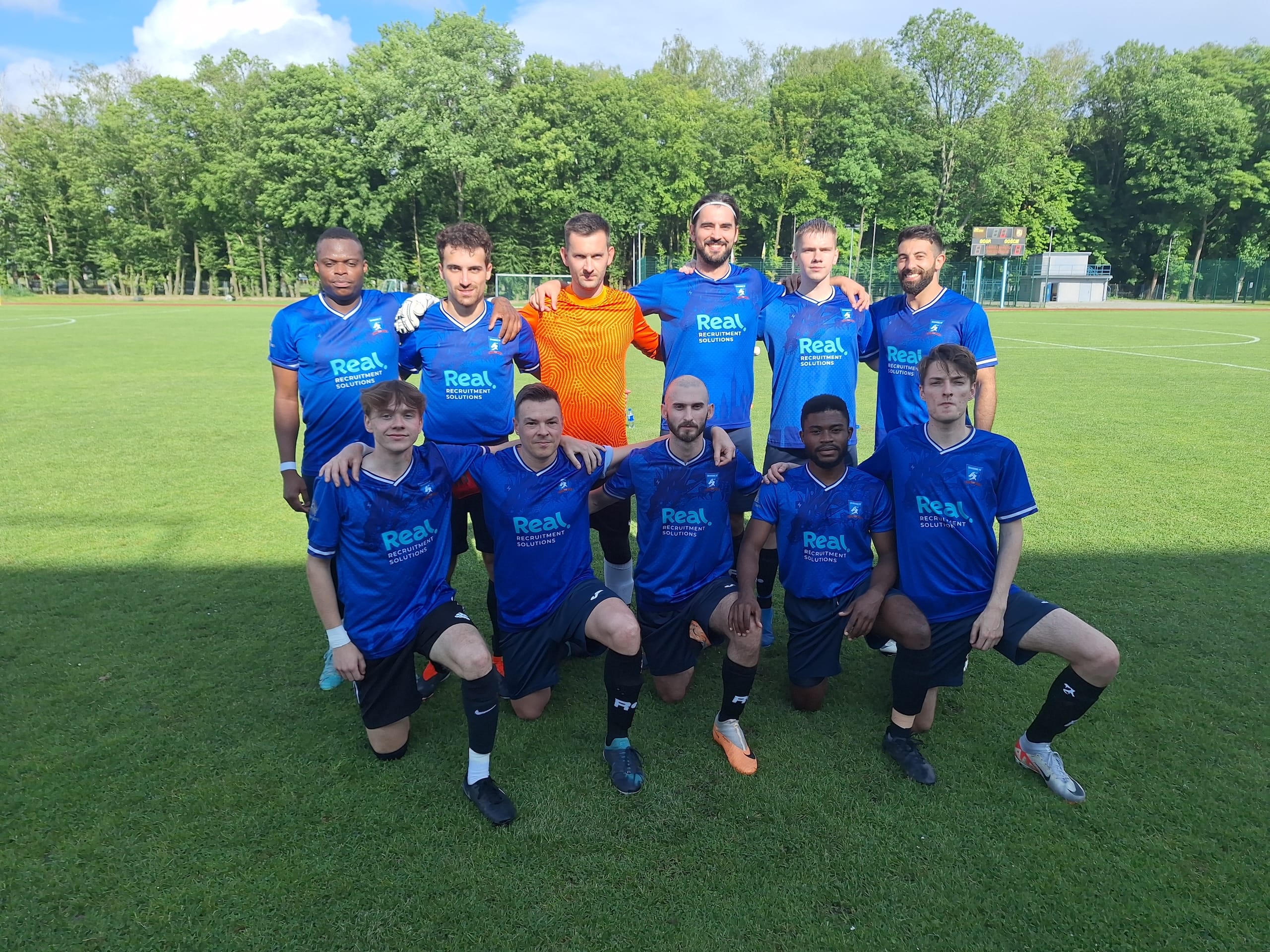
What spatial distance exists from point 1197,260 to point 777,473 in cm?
6568

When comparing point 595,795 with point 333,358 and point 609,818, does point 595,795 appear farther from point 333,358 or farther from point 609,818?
point 333,358

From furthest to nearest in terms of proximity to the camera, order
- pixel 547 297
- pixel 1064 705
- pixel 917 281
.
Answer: pixel 547 297 → pixel 917 281 → pixel 1064 705

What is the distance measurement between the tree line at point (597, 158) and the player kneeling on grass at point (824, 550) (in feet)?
161

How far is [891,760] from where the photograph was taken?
352 centimetres

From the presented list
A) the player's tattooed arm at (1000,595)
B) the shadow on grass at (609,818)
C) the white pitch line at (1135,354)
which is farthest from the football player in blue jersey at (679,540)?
the white pitch line at (1135,354)

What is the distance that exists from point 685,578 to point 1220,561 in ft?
14.7

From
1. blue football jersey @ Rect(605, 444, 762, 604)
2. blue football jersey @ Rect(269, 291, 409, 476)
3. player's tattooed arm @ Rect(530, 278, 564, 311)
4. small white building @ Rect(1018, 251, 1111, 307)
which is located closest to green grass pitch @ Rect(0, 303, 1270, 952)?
blue football jersey @ Rect(605, 444, 762, 604)

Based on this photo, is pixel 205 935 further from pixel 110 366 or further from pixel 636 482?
pixel 110 366

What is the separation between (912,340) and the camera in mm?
4523

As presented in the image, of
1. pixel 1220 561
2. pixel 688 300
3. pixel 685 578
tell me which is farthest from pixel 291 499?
pixel 1220 561

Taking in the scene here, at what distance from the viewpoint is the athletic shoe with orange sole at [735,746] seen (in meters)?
3.44

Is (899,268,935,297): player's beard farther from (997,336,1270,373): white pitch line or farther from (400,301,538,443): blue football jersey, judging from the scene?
(997,336,1270,373): white pitch line

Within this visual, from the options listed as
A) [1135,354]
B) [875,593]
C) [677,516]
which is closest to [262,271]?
[1135,354]

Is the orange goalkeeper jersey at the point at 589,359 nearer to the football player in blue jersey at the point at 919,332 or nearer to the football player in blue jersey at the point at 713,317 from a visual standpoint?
the football player in blue jersey at the point at 713,317
